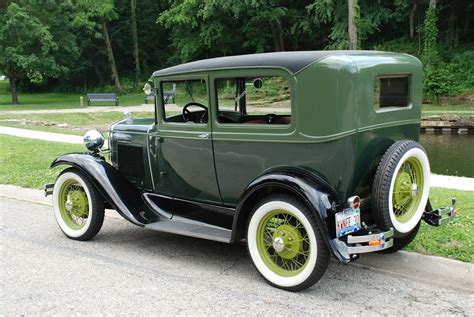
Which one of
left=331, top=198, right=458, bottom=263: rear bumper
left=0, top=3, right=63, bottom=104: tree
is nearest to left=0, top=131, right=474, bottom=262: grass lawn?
left=331, top=198, right=458, bottom=263: rear bumper

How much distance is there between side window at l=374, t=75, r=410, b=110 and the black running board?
1729 millimetres

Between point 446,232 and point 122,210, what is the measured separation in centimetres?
310

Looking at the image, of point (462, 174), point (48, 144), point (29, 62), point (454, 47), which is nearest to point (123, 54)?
point (29, 62)

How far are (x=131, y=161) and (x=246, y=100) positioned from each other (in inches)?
54.6

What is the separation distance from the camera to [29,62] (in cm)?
2658

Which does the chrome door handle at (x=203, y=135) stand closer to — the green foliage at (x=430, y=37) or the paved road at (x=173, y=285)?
the paved road at (x=173, y=285)

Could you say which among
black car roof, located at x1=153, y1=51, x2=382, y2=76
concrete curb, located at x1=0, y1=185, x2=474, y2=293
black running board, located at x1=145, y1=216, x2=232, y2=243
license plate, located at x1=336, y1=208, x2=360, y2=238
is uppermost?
black car roof, located at x1=153, y1=51, x2=382, y2=76

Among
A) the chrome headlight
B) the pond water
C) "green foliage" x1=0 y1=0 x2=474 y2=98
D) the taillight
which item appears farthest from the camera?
"green foliage" x1=0 y1=0 x2=474 y2=98

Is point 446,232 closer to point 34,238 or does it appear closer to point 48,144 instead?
point 34,238

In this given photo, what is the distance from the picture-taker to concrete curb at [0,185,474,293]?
12.4 ft

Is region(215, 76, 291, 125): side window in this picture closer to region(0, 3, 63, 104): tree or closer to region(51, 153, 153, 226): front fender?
region(51, 153, 153, 226): front fender

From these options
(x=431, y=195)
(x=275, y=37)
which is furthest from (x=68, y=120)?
(x=275, y=37)

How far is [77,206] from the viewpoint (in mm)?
5191

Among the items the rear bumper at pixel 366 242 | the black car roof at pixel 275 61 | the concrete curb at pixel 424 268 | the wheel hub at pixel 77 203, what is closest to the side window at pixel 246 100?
the black car roof at pixel 275 61
